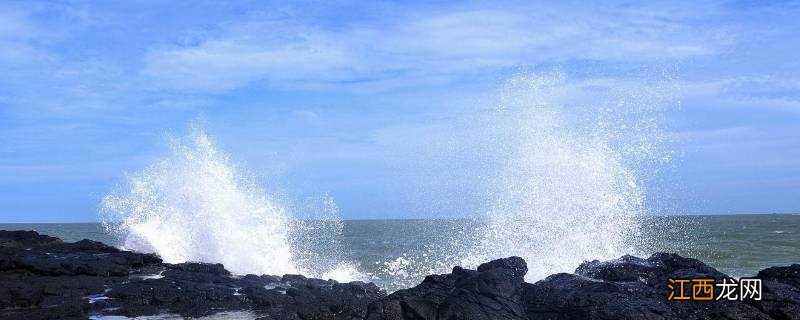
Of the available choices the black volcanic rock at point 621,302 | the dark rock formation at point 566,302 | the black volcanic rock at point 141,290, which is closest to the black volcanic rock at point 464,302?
the dark rock formation at point 566,302

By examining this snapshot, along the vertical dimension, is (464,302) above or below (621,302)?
below

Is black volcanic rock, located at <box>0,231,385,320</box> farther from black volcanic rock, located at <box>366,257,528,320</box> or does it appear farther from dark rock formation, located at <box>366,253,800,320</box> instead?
dark rock formation, located at <box>366,253,800,320</box>

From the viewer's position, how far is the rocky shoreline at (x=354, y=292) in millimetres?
9016

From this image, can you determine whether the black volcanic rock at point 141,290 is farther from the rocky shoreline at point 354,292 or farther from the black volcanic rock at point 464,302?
the black volcanic rock at point 464,302

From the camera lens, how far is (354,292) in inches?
548

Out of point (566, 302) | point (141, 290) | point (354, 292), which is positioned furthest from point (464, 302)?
point (141, 290)

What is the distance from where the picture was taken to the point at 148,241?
80.7 ft

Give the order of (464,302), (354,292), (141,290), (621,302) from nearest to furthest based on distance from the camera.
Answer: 1. (464,302)
2. (621,302)
3. (141,290)
4. (354,292)

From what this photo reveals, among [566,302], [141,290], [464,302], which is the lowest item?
[141,290]

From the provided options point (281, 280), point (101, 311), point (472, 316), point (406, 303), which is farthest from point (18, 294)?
point (472, 316)

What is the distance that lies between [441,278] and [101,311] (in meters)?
6.05

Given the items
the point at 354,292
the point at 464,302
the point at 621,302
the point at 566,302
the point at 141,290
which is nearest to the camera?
the point at 464,302

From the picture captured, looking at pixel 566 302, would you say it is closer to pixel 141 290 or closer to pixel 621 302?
pixel 621 302

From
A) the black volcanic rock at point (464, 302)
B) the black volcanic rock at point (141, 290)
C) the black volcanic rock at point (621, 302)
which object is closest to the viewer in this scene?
the black volcanic rock at point (464, 302)
